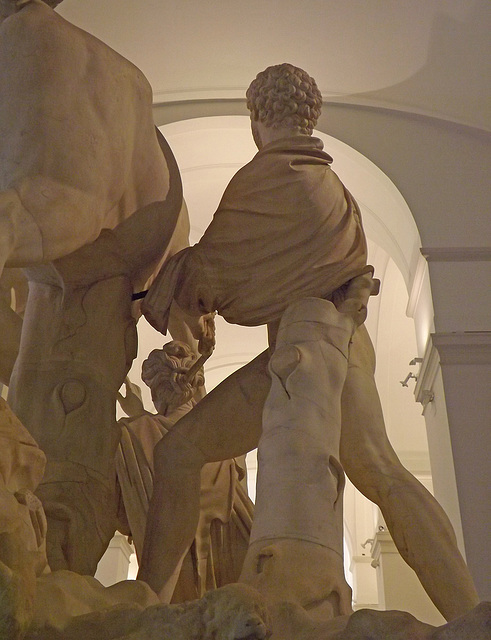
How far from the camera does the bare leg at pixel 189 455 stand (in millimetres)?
2770

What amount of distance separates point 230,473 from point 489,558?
356 cm

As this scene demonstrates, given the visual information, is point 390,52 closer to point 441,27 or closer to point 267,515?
point 441,27

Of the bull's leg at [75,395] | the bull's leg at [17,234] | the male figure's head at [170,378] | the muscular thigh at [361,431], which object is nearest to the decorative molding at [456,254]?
the male figure's head at [170,378]

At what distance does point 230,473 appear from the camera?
3.48 metres

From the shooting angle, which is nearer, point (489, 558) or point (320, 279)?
point (320, 279)

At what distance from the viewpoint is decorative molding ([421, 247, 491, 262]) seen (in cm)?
808

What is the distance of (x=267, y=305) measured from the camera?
2818 mm

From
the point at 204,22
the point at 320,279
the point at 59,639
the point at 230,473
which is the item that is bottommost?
the point at 59,639

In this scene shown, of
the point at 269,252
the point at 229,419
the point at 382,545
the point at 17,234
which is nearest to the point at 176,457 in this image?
the point at 229,419

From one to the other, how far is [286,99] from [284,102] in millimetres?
12

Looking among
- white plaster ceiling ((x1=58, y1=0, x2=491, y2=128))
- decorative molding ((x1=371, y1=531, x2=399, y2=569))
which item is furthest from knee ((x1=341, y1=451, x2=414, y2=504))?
decorative molding ((x1=371, y1=531, x2=399, y2=569))

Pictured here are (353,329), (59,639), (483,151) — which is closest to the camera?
(59,639)

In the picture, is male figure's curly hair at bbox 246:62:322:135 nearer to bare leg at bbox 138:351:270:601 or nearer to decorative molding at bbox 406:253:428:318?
bare leg at bbox 138:351:270:601

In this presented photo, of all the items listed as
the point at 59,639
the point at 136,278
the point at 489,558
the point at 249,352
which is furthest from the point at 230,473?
the point at 249,352
